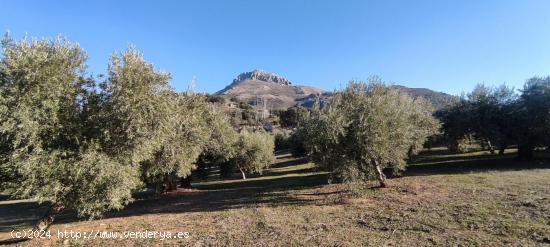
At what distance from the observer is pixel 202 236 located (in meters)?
17.0

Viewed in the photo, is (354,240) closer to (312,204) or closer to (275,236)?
(275,236)

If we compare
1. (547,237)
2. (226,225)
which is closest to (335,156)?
(226,225)

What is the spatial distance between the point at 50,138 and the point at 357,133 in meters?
19.3

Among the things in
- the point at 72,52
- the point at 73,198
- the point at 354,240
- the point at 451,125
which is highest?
the point at 72,52

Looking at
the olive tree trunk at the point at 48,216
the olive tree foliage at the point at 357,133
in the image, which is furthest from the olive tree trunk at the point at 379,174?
the olive tree trunk at the point at 48,216

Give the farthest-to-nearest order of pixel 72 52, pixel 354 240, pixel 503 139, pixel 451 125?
pixel 451 125 < pixel 503 139 < pixel 72 52 < pixel 354 240

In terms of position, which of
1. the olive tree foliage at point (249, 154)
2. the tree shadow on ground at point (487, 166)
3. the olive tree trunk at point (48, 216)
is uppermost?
the olive tree foliage at point (249, 154)

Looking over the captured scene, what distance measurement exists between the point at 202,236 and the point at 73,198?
7034 mm

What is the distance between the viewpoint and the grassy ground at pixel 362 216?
14.4 metres

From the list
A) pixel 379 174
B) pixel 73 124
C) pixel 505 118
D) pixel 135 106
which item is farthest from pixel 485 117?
pixel 73 124

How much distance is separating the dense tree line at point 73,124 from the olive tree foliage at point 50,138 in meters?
0.04

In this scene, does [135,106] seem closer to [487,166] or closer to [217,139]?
[217,139]

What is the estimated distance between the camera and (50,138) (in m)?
16.2

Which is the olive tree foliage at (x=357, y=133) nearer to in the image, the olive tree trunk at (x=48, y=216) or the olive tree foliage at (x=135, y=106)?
the olive tree foliage at (x=135, y=106)
